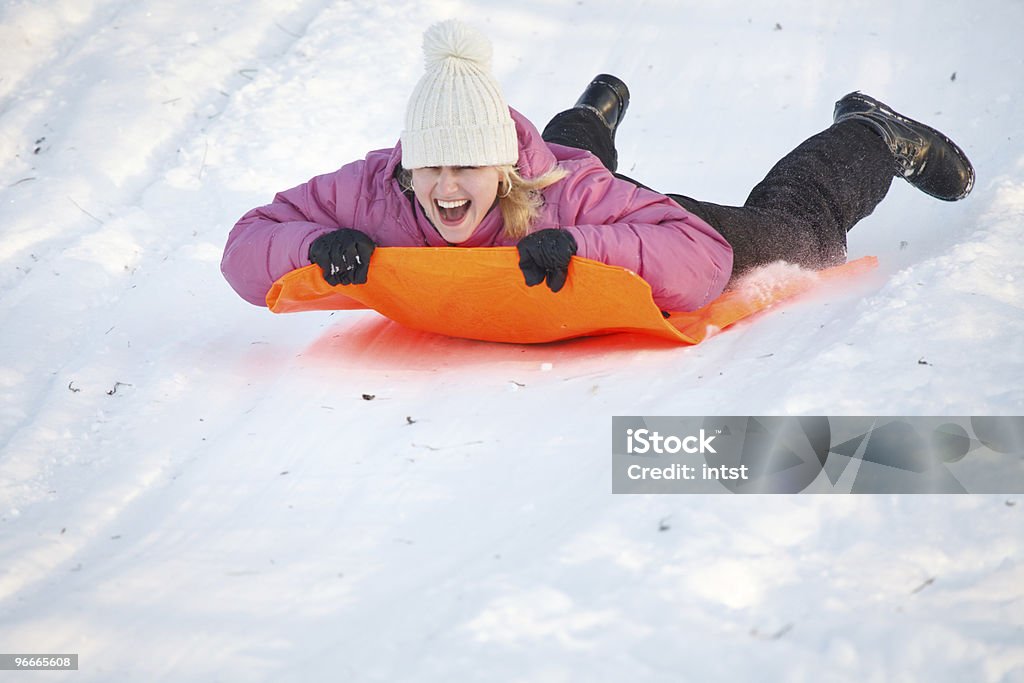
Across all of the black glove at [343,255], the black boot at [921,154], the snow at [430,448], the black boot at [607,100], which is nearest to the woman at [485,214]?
the black glove at [343,255]

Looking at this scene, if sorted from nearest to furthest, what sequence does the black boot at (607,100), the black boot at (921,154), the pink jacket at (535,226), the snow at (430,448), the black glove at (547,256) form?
the snow at (430,448) < the black glove at (547,256) < the pink jacket at (535,226) < the black boot at (921,154) < the black boot at (607,100)

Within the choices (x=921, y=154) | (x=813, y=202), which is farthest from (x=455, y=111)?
(x=921, y=154)

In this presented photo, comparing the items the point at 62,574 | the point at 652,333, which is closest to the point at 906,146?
the point at 652,333

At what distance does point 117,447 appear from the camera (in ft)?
7.17

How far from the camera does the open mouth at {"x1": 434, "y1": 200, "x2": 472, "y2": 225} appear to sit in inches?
93.7

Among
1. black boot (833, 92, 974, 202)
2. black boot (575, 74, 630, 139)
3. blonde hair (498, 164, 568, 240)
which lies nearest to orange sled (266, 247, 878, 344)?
blonde hair (498, 164, 568, 240)

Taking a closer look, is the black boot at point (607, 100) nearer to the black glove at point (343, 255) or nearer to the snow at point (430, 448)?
the snow at point (430, 448)

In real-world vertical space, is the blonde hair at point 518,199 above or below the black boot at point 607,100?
below

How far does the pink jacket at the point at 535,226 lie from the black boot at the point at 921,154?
85 cm

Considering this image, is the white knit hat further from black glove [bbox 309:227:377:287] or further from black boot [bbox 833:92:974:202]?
black boot [bbox 833:92:974:202]

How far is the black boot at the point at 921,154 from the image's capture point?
296 centimetres

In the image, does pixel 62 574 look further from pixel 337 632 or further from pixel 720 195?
pixel 720 195

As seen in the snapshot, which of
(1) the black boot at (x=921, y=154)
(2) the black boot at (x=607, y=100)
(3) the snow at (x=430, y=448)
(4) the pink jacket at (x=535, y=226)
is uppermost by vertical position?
(2) the black boot at (x=607, y=100)

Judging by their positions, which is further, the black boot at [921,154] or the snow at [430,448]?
the black boot at [921,154]
